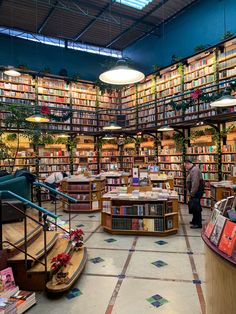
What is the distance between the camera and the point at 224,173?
8.55 m

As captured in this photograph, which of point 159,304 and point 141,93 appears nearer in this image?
point 159,304

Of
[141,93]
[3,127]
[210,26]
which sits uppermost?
[210,26]

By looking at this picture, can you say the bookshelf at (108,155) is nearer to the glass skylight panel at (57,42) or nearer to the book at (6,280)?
the glass skylight panel at (57,42)

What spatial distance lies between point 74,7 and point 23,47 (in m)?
3.19

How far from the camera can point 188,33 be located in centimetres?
1168

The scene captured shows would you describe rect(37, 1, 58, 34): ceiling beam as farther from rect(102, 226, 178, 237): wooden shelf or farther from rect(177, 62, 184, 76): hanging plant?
rect(102, 226, 178, 237): wooden shelf

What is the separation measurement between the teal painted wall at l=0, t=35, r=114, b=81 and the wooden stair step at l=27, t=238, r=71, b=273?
402 inches

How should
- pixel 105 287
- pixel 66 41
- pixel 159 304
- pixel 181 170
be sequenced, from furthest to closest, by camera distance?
pixel 66 41
pixel 181 170
pixel 105 287
pixel 159 304

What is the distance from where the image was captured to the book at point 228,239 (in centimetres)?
195

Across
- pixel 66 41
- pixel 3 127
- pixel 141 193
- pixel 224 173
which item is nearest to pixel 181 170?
pixel 224 173

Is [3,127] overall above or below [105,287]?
above

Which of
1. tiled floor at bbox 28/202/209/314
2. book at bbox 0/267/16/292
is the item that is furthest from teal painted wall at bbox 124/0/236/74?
book at bbox 0/267/16/292

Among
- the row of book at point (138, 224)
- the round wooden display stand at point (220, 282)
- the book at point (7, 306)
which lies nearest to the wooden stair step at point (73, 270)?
the book at point (7, 306)

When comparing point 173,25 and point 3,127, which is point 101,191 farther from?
point 173,25
